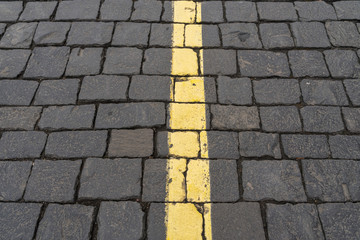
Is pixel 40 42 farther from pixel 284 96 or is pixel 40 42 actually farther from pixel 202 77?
pixel 284 96

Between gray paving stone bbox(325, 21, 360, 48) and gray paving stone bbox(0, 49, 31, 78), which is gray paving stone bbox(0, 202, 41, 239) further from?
gray paving stone bbox(325, 21, 360, 48)

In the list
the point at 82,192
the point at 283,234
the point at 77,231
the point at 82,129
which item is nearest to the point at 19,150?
the point at 82,129

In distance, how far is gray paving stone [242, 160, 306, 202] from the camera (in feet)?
7.16

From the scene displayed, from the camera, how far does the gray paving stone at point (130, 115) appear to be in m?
2.52

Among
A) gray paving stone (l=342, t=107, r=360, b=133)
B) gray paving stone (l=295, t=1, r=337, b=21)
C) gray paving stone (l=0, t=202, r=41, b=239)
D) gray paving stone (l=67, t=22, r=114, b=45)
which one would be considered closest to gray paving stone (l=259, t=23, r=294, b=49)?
gray paving stone (l=295, t=1, r=337, b=21)

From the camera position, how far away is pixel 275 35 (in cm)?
312

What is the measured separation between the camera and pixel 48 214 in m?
2.11

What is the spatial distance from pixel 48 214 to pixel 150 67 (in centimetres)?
158

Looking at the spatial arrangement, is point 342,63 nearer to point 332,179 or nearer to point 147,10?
point 332,179

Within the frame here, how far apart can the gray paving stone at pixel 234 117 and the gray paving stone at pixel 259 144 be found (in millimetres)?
90

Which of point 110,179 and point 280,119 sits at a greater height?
point 280,119

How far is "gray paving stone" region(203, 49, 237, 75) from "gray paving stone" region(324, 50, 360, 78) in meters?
0.96

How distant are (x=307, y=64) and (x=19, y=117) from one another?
2.78 metres

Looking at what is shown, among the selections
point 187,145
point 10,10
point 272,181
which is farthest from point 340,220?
point 10,10
